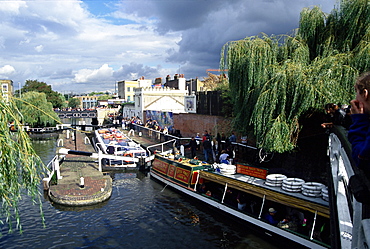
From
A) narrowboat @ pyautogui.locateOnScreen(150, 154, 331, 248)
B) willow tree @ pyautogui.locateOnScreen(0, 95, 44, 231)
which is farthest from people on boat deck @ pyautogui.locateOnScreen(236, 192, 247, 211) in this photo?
willow tree @ pyautogui.locateOnScreen(0, 95, 44, 231)

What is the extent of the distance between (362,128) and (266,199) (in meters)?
9.08

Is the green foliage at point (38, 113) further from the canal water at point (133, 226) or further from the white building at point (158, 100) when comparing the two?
the canal water at point (133, 226)

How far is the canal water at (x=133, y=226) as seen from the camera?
10797 millimetres

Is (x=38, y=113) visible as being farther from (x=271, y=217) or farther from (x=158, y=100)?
(x=271, y=217)

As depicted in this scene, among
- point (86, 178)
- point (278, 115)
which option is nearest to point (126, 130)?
point (86, 178)

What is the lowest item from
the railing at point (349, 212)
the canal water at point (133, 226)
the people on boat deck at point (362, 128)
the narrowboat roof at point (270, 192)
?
the canal water at point (133, 226)

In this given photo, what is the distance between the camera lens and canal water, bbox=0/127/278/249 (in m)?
10.8

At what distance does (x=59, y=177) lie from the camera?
56.3 ft

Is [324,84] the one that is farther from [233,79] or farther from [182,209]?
[182,209]

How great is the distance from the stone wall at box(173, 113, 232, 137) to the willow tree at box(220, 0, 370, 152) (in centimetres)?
715

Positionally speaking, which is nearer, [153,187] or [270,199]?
[270,199]

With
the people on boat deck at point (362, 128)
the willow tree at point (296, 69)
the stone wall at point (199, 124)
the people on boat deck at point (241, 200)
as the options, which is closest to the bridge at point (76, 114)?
the stone wall at point (199, 124)

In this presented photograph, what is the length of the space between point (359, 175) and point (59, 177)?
17.6 m

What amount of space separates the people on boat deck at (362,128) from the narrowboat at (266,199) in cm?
746
